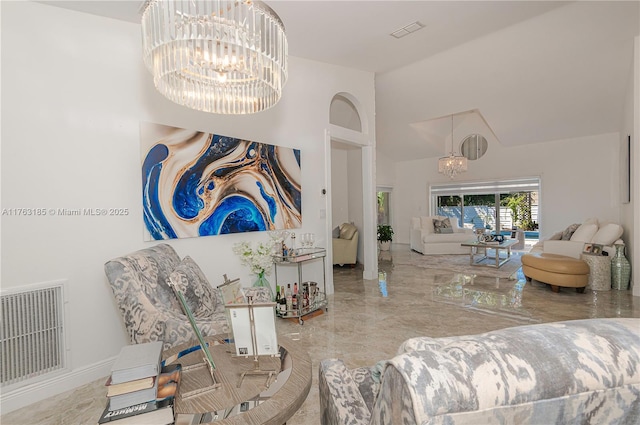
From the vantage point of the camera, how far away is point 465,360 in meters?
0.58

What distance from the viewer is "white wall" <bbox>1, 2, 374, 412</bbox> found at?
2250 millimetres

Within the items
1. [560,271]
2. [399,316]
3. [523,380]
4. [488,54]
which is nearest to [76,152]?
[523,380]

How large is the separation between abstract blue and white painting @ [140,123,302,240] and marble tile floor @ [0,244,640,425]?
1.30 metres

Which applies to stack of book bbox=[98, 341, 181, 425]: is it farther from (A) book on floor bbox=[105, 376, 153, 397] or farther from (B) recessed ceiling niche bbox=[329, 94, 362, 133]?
(B) recessed ceiling niche bbox=[329, 94, 362, 133]

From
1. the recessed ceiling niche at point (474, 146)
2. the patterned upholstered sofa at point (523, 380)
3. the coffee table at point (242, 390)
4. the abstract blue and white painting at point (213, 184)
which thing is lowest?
the coffee table at point (242, 390)

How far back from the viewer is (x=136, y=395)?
1073mm

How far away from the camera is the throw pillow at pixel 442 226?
8234mm

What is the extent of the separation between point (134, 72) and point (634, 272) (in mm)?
6381

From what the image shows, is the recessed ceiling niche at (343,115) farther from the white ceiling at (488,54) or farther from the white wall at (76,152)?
the white wall at (76,152)

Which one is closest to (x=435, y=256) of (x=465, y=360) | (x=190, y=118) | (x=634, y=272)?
(x=634, y=272)

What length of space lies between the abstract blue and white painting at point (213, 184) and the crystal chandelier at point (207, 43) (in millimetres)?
1334

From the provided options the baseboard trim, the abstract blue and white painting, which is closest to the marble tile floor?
the baseboard trim

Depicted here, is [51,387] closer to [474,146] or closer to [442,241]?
[442,241]

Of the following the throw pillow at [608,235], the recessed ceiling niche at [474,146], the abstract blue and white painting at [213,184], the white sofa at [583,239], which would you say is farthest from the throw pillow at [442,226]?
the abstract blue and white painting at [213,184]
